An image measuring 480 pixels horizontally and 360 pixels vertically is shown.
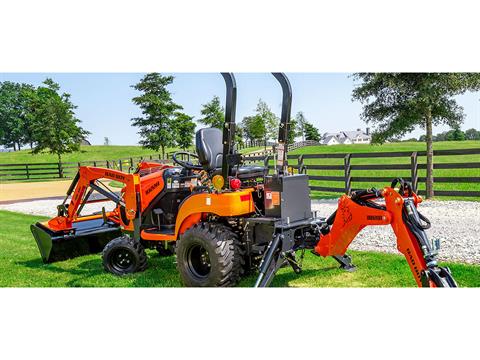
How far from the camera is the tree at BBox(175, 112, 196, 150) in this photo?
9.22m

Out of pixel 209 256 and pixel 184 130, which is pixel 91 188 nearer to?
pixel 209 256

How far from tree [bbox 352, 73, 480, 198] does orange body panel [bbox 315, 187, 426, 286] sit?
8010mm

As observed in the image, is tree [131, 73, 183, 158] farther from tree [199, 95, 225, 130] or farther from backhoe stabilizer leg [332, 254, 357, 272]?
backhoe stabilizer leg [332, 254, 357, 272]

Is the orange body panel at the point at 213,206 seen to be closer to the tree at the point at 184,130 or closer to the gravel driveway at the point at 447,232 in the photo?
the gravel driveway at the point at 447,232


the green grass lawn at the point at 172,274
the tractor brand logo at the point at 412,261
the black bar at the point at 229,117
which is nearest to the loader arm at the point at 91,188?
the green grass lawn at the point at 172,274

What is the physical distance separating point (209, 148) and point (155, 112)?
6340 millimetres

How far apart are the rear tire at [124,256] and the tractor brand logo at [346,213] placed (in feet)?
8.84

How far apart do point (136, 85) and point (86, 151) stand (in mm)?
11813

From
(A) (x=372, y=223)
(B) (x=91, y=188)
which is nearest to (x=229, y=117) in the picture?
(A) (x=372, y=223)

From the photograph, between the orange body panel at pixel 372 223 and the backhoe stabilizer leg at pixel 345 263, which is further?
the backhoe stabilizer leg at pixel 345 263

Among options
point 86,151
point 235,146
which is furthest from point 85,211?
point 86,151

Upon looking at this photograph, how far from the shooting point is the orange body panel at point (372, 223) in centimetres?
407

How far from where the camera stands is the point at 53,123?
2009 centimetres

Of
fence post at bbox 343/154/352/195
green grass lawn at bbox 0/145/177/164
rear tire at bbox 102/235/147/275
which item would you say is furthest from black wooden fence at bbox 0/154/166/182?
rear tire at bbox 102/235/147/275
